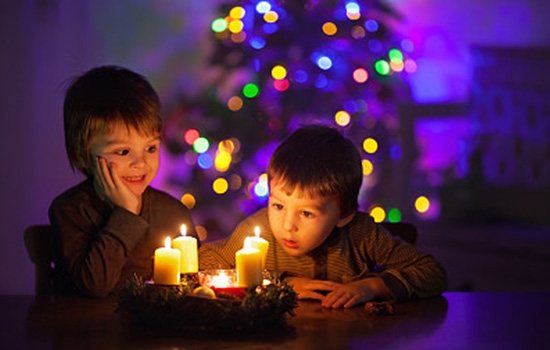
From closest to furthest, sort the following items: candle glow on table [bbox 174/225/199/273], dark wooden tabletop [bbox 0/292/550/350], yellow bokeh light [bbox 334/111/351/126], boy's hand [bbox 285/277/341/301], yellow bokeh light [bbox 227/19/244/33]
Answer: dark wooden tabletop [bbox 0/292/550/350] → candle glow on table [bbox 174/225/199/273] → boy's hand [bbox 285/277/341/301] → yellow bokeh light [bbox 227/19/244/33] → yellow bokeh light [bbox 334/111/351/126]

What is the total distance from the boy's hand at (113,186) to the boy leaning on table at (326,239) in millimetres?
214

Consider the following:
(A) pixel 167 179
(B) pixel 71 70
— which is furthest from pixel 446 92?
(B) pixel 71 70

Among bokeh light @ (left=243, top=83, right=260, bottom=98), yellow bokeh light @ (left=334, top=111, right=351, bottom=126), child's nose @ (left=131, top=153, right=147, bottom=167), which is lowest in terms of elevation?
child's nose @ (left=131, top=153, right=147, bottom=167)

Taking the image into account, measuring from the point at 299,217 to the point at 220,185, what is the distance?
2.69 m

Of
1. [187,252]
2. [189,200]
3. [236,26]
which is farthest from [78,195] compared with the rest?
[189,200]

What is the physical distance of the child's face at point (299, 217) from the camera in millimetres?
1928

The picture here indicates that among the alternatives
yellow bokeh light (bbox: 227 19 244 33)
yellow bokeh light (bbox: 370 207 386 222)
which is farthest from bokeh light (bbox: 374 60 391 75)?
yellow bokeh light (bbox: 370 207 386 222)

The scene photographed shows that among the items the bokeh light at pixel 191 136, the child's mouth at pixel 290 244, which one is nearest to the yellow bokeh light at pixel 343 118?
the bokeh light at pixel 191 136

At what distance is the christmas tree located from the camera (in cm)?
453

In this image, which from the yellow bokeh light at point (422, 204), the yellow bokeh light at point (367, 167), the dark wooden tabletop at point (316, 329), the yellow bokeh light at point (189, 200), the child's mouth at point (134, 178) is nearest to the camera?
the dark wooden tabletop at point (316, 329)

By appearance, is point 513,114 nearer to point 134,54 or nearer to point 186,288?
point 134,54

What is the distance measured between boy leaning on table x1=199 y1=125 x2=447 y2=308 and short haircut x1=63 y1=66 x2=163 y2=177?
35 cm

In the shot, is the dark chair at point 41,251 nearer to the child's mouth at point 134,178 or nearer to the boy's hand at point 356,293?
the child's mouth at point 134,178

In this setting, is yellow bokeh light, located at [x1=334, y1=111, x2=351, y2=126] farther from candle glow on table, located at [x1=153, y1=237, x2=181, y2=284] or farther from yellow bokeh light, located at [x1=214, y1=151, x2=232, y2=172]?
candle glow on table, located at [x1=153, y1=237, x2=181, y2=284]
